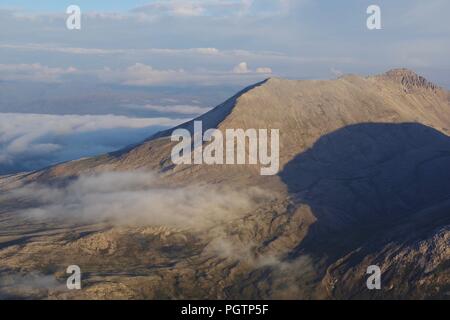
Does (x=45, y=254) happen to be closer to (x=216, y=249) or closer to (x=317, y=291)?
(x=216, y=249)

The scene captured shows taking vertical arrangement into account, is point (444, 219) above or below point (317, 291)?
above

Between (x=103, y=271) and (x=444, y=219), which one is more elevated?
(x=444, y=219)

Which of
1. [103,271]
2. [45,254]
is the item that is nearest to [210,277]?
[103,271]
